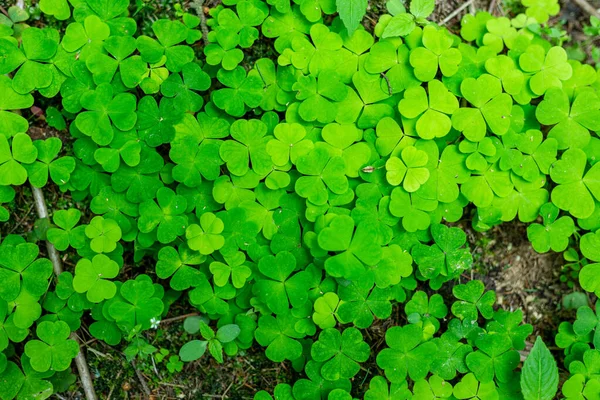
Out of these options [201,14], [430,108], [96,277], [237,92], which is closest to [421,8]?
[430,108]

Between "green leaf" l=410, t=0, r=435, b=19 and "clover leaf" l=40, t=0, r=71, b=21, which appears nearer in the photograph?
"clover leaf" l=40, t=0, r=71, b=21

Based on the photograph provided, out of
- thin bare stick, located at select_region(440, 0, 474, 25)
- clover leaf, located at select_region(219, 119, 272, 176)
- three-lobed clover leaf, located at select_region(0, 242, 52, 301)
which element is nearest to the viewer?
three-lobed clover leaf, located at select_region(0, 242, 52, 301)

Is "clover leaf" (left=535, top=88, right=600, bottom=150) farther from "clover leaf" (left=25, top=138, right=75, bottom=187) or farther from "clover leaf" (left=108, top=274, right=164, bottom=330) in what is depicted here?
"clover leaf" (left=25, top=138, right=75, bottom=187)

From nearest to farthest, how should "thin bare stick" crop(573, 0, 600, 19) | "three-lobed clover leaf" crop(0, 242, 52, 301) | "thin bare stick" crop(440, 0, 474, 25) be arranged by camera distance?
1. "three-lobed clover leaf" crop(0, 242, 52, 301)
2. "thin bare stick" crop(440, 0, 474, 25)
3. "thin bare stick" crop(573, 0, 600, 19)

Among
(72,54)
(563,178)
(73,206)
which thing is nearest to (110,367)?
(73,206)

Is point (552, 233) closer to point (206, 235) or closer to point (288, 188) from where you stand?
point (288, 188)

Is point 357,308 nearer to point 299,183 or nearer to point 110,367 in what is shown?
point 299,183

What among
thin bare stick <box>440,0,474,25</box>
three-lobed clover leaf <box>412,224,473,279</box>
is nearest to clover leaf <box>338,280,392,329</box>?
three-lobed clover leaf <box>412,224,473,279</box>
